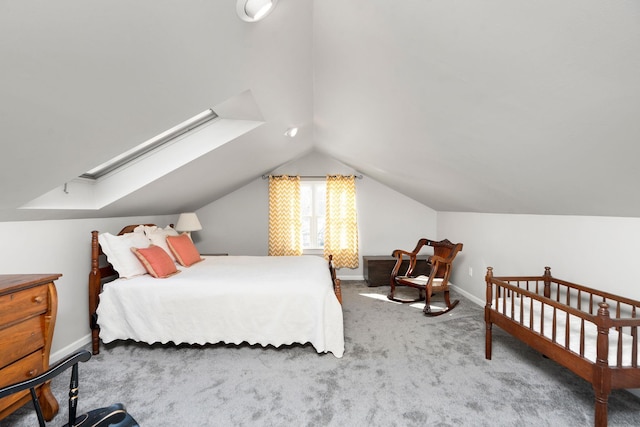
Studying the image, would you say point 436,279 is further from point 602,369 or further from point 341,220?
point 602,369

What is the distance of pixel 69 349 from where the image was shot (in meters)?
2.80

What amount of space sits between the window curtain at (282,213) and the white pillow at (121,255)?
8.36 ft

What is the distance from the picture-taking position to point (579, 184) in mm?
2057

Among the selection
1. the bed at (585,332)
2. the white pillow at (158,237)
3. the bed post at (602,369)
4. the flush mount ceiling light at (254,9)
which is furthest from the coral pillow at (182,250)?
the bed post at (602,369)

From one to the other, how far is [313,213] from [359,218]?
32.0 inches

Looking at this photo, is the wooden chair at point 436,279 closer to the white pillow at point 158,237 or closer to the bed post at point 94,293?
the white pillow at point 158,237

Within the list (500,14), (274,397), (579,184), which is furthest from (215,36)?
(579,184)

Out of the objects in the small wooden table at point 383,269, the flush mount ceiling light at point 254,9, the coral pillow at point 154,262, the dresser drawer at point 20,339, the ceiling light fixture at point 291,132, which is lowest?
the small wooden table at point 383,269

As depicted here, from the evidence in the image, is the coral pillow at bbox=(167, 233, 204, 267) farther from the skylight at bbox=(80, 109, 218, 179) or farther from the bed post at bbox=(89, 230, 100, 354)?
the skylight at bbox=(80, 109, 218, 179)

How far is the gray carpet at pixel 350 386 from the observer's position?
1.94 metres

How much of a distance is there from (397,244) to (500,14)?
475cm

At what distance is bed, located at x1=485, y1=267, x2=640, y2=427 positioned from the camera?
5.50 feet

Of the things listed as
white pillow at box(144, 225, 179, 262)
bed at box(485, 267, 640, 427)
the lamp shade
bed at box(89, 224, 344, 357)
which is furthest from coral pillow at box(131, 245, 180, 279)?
bed at box(485, 267, 640, 427)

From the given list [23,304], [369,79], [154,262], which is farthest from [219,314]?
[369,79]
